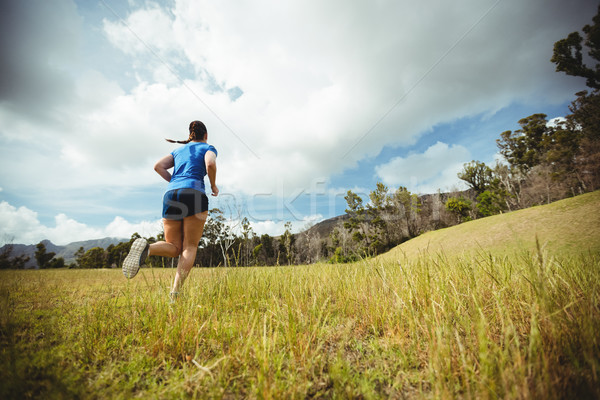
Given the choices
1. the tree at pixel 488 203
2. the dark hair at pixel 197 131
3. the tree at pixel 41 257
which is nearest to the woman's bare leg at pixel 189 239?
the dark hair at pixel 197 131

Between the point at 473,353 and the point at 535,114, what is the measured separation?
5294 cm

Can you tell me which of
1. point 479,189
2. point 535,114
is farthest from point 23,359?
point 535,114

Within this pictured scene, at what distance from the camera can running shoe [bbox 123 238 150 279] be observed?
2.49m

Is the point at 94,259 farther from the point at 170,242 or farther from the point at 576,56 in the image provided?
the point at 576,56

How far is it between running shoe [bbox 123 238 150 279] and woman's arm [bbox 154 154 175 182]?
95 cm

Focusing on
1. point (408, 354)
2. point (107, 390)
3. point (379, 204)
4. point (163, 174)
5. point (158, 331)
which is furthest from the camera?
point (379, 204)

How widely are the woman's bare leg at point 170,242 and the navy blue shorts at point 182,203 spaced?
9cm

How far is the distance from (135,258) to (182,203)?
2.78ft

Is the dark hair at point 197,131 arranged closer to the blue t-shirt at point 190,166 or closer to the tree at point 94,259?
the blue t-shirt at point 190,166

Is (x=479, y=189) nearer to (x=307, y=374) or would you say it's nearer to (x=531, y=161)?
(x=531, y=161)

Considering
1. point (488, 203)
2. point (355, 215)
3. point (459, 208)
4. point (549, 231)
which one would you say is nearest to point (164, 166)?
point (549, 231)

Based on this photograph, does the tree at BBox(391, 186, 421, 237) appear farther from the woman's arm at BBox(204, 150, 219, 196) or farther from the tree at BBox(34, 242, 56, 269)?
the tree at BBox(34, 242, 56, 269)

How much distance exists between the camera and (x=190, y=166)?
279 centimetres

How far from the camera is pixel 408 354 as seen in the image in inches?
52.6
